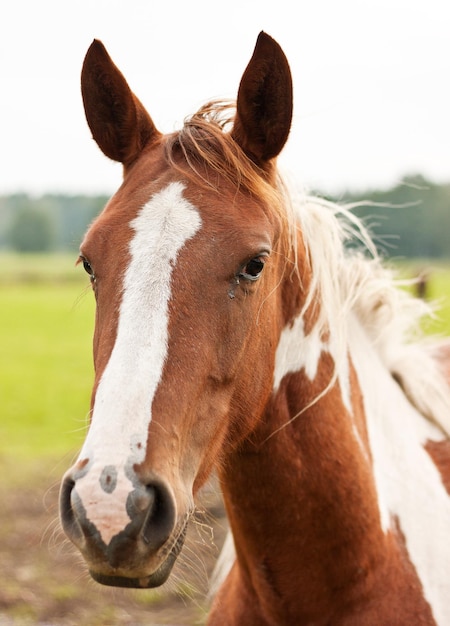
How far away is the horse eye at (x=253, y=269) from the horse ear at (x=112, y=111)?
2.24 feet

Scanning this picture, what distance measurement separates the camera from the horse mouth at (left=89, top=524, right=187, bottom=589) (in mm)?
1715

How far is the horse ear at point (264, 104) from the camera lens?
2.21 m

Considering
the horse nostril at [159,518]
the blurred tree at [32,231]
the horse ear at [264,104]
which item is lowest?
the blurred tree at [32,231]

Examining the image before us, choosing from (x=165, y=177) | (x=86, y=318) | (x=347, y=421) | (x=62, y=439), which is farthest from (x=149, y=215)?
(x=86, y=318)

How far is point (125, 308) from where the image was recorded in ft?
6.17

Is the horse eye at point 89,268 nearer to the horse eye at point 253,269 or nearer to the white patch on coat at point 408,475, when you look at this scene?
the horse eye at point 253,269

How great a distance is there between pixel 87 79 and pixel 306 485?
1.66 metres

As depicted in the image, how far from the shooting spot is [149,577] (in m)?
1.76

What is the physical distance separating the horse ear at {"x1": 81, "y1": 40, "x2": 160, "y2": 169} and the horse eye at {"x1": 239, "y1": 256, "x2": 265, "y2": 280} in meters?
0.68

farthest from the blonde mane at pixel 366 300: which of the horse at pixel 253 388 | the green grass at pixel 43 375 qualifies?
the green grass at pixel 43 375

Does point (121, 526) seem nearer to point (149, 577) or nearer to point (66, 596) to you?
point (149, 577)

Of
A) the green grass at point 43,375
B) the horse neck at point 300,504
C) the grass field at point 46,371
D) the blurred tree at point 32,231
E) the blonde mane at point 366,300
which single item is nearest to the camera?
the horse neck at point 300,504

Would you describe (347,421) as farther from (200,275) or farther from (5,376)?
(5,376)

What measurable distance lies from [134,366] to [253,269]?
1.75 ft
